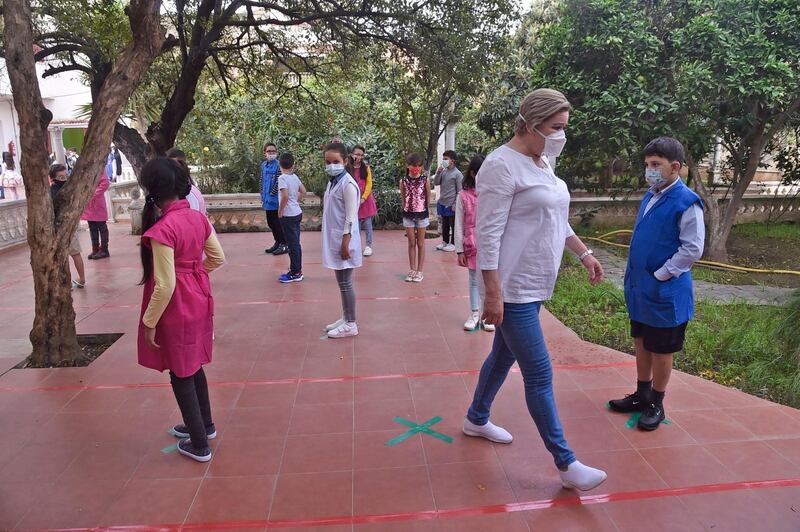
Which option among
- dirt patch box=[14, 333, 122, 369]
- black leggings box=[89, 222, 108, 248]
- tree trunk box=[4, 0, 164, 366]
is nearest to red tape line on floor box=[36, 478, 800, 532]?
dirt patch box=[14, 333, 122, 369]

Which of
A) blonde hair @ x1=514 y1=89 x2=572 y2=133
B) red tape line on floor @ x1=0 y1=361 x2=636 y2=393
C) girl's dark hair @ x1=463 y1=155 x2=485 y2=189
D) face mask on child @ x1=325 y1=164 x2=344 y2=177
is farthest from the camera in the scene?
girl's dark hair @ x1=463 y1=155 x2=485 y2=189

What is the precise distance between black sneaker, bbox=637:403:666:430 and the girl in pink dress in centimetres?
249

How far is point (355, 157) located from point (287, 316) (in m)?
2.23

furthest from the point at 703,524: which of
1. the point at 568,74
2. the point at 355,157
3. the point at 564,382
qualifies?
the point at 568,74

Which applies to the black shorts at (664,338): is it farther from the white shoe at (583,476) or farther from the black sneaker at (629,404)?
the white shoe at (583,476)

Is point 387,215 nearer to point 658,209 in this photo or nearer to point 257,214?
point 257,214

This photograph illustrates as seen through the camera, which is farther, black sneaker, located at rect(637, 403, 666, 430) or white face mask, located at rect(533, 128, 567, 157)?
black sneaker, located at rect(637, 403, 666, 430)

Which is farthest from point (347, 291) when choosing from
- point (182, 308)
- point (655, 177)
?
point (655, 177)

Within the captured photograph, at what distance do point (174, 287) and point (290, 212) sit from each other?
4.29m

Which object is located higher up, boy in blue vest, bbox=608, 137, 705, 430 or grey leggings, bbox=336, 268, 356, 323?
boy in blue vest, bbox=608, 137, 705, 430

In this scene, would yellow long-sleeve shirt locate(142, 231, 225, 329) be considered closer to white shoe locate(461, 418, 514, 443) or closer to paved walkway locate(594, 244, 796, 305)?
white shoe locate(461, 418, 514, 443)

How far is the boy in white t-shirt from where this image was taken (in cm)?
698

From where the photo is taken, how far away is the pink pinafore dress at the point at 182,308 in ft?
9.33

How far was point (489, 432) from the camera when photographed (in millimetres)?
3295
